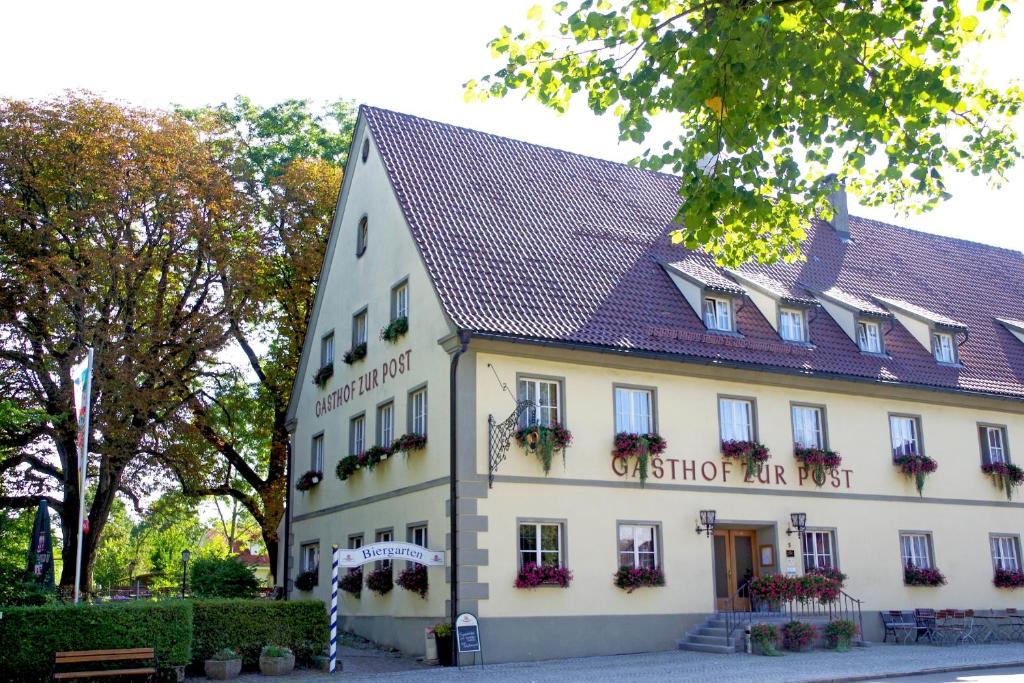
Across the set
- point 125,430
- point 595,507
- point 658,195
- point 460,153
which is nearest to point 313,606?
point 595,507

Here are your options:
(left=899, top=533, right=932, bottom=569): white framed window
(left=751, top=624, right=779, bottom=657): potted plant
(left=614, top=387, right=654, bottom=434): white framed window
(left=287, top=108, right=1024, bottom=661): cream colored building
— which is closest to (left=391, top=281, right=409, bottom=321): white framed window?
(left=287, top=108, right=1024, bottom=661): cream colored building

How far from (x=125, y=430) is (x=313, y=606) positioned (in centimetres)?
975

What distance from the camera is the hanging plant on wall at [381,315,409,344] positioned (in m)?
22.1

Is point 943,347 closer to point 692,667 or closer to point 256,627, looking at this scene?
point 692,667

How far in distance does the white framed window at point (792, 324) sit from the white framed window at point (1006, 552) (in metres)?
6.90

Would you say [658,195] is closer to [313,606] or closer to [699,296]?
[699,296]

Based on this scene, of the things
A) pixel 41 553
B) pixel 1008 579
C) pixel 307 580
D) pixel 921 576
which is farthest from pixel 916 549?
pixel 41 553

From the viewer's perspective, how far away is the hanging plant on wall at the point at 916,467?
2398 centimetres

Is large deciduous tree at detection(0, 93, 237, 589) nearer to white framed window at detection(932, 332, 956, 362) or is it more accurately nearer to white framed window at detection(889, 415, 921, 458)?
white framed window at detection(889, 415, 921, 458)

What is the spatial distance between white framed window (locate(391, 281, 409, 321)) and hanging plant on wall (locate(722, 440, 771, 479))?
729cm

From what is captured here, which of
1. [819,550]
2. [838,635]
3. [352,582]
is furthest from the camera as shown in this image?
[352,582]

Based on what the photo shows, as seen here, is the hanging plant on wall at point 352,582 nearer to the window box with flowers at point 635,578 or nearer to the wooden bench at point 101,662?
the window box with flowers at point 635,578

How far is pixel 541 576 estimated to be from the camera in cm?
1898

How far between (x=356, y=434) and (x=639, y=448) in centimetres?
745
